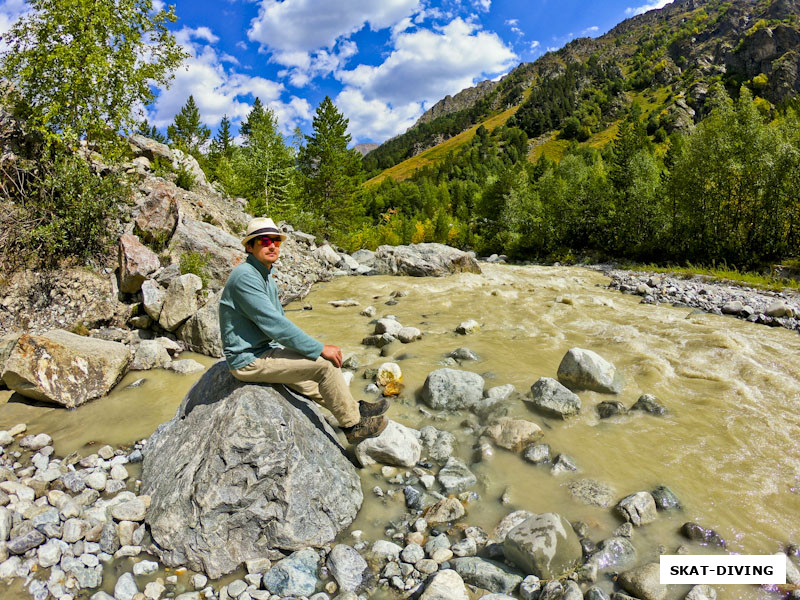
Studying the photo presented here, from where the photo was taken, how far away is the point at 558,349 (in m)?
9.37

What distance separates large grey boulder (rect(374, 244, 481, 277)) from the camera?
20297 mm

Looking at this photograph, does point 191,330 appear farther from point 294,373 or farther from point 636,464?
point 636,464

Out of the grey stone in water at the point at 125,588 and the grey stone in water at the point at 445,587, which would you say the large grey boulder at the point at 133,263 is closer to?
the grey stone in water at the point at 125,588

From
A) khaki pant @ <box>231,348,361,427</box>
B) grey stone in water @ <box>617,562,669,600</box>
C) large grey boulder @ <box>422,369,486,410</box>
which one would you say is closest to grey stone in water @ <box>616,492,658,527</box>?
grey stone in water @ <box>617,562,669,600</box>

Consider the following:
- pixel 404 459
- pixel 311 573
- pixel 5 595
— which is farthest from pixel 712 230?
pixel 5 595

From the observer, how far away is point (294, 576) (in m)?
3.47

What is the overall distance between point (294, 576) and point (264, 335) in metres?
2.44

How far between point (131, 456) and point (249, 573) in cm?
278

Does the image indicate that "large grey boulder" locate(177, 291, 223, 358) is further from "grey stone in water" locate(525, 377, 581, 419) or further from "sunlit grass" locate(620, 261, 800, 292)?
Answer: "sunlit grass" locate(620, 261, 800, 292)

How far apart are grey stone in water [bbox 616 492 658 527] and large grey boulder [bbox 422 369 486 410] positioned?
259cm

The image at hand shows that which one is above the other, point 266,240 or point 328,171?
point 328,171

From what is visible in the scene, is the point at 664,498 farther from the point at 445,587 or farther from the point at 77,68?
the point at 77,68

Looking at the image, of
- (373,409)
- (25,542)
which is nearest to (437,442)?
(373,409)

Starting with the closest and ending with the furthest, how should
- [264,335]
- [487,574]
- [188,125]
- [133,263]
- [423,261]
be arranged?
[487,574], [264,335], [133,263], [423,261], [188,125]
